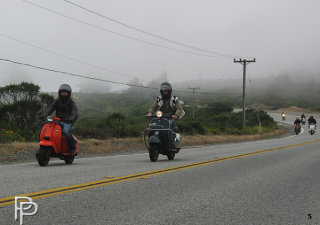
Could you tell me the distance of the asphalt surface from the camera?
4.75 m

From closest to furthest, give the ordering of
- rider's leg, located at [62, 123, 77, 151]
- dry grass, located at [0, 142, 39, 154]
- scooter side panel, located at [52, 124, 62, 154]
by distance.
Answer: scooter side panel, located at [52, 124, 62, 154] → rider's leg, located at [62, 123, 77, 151] → dry grass, located at [0, 142, 39, 154]

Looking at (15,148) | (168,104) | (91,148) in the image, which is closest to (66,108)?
(168,104)

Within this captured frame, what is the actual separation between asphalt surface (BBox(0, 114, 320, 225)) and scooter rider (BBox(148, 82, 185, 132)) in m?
2.43

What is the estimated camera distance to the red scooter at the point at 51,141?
9.48 m

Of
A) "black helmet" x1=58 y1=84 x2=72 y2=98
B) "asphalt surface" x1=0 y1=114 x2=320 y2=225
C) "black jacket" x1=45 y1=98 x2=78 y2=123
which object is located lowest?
"asphalt surface" x1=0 y1=114 x2=320 y2=225

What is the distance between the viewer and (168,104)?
1178cm

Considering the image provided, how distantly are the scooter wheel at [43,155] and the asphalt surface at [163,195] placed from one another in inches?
36.1

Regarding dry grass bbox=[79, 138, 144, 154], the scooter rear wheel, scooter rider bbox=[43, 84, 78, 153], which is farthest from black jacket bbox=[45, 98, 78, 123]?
dry grass bbox=[79, 138, 144, 154]

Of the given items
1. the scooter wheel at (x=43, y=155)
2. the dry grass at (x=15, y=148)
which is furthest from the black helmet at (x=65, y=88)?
the dry grass at (x=15, y=148)

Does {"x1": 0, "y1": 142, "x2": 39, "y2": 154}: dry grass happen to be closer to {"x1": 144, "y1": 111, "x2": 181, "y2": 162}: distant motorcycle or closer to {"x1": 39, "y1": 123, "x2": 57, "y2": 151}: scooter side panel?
{"x1": 39, "y1": 123, "x2": 57, "y2": 151}: scooter side panel

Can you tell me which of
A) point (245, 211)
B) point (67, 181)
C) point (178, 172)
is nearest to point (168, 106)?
point (178, 172)

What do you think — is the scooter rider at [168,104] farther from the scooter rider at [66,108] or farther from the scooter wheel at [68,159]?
the scooter wheel at [68,159]

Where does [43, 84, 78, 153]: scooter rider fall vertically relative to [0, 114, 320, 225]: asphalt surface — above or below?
above

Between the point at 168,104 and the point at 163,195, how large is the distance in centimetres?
583
